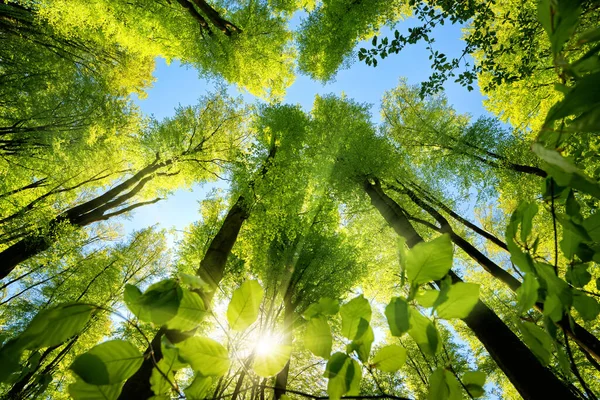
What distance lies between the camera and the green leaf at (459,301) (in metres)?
0.33

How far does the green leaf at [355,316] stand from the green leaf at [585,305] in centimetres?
30

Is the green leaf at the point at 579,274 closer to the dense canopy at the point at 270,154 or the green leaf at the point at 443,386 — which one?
the green leaf at the point at 443,386

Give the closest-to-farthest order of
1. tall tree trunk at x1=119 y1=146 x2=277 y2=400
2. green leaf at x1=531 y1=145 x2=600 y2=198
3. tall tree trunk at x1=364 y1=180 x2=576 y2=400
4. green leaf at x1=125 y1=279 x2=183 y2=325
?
green leaf at x1=531 y1=145 x2=600 y2=198 < green leaf at x1=125 y1=279 x2=183 y2=325 < tall tree trunk at x1=364 y1=180 x2=576 y2=400 < tall tree trunk at x1=119 y1=146 x2=277 y2=400

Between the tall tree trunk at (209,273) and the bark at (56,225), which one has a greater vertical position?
the bark at (56,225)

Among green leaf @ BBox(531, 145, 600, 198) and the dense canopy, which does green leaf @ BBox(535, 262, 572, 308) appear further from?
the dense canopy

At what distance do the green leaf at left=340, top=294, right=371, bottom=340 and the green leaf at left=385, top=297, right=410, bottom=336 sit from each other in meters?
0.05

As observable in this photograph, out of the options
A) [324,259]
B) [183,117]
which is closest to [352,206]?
[324,259]

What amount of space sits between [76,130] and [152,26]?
10.6ft

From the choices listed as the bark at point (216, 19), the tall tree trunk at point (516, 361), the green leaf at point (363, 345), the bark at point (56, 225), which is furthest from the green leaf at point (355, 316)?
the bark at point (56, 225)

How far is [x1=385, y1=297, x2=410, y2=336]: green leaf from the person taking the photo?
31 centimetres

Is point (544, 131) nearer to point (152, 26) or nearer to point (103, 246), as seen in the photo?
point (152, 26)

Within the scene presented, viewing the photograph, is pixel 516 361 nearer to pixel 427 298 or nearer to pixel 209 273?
pixel 427 298

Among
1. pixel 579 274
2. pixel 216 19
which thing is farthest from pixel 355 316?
pixel 216 19

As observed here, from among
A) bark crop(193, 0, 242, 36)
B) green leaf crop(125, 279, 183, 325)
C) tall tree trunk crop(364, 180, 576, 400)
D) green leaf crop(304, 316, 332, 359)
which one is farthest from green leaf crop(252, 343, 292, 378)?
bark crop(193, 0, 242, 36)
